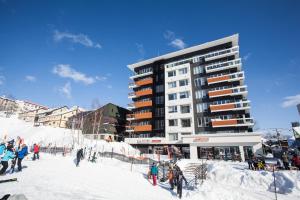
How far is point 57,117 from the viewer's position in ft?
252

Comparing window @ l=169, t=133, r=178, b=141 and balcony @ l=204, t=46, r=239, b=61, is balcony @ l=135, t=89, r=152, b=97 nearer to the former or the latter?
window @ l=169, t=133, r=178, b=141

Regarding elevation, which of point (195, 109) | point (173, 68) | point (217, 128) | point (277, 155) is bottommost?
point (277, 155)

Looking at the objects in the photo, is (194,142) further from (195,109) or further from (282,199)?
(282,199)

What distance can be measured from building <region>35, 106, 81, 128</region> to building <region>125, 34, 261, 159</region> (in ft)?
119

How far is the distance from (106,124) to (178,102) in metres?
23.9

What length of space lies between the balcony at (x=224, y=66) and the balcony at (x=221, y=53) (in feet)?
7.23

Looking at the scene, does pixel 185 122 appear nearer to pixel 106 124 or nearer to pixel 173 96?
pixel 173 96

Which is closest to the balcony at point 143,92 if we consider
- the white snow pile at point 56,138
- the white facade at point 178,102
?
the white facade at point 178,102

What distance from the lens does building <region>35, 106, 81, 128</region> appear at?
76.6 meters

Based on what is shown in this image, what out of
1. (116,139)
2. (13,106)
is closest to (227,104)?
(116,139)

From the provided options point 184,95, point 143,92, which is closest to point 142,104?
point 143,92

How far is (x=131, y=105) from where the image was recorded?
181 feet

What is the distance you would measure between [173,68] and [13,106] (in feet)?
358

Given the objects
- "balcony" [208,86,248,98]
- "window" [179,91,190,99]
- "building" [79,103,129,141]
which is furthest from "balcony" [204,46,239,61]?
"building" [79,103,129,141]
